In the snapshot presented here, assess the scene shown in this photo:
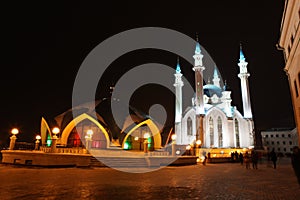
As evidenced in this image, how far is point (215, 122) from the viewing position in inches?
1893

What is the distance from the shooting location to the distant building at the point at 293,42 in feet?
54.1

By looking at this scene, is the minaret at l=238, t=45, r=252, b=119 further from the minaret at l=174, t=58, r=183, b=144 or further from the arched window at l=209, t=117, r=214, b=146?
the minaret at l=174, t=58, r=183, b=144

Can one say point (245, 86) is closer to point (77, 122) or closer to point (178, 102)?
point (178, 102)

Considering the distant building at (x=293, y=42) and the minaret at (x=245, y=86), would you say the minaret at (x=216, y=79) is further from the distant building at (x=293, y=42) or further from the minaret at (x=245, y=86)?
the distant building at (x=293, y=42)

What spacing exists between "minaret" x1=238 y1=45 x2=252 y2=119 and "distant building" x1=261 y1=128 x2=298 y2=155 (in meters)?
32.0

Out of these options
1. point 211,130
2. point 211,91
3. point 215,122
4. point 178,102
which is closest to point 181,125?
point 178,102

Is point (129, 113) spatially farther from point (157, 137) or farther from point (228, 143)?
point (228, 143)

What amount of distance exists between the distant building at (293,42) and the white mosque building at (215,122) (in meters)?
26.6

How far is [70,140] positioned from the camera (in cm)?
2948

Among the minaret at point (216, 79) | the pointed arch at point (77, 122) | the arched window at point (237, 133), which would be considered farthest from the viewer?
the minaret at point (216, 79)

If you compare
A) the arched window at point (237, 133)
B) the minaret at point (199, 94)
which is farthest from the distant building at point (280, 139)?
the minaret at point (199, 94)

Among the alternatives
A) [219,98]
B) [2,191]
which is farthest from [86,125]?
[219,98]

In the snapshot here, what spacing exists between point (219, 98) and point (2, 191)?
57.3 metres

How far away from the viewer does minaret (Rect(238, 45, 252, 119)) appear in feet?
169
